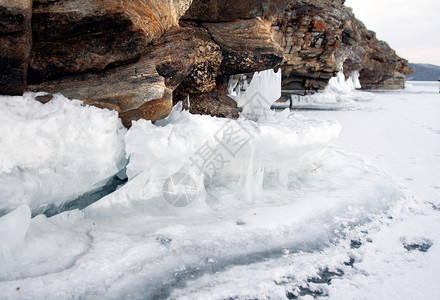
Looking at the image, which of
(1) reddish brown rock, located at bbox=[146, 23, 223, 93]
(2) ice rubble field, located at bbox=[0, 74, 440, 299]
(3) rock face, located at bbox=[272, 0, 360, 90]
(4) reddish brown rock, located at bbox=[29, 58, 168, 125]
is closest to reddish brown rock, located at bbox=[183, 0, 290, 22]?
(1) reddish brown rock, located at bbox=[146, 23, 223, 93]

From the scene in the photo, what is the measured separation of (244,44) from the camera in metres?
5.05

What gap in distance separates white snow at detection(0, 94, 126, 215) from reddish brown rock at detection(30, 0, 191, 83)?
1.43 feet

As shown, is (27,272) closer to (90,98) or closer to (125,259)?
(125,259)

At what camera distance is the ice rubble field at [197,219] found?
215 cm

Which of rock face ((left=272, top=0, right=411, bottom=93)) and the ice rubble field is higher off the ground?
rock face ((left=272, top=0, right=411, bottom=93))

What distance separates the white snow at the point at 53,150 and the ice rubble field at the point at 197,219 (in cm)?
1

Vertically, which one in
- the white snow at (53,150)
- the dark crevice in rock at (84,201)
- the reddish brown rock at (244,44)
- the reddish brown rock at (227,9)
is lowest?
the dark crevice in rock at (84,201)

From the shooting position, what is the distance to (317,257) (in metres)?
2.60

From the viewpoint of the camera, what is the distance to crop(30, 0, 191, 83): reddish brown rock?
291 cm

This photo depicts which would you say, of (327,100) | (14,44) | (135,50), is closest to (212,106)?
(135,50)

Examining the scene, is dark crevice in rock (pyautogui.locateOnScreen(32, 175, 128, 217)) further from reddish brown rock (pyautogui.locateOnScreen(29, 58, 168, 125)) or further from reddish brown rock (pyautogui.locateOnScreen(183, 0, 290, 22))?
reddish brown rock (pyautogui.locateOnScreen(183, 0, 290, 22))

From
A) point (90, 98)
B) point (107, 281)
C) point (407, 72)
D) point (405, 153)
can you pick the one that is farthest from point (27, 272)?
point (407, 72)

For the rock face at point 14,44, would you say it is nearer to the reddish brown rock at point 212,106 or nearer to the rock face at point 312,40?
the reddish brown rock at point 212,106

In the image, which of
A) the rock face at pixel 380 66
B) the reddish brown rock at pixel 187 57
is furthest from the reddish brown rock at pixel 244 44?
the rock face at pixel 380 66
